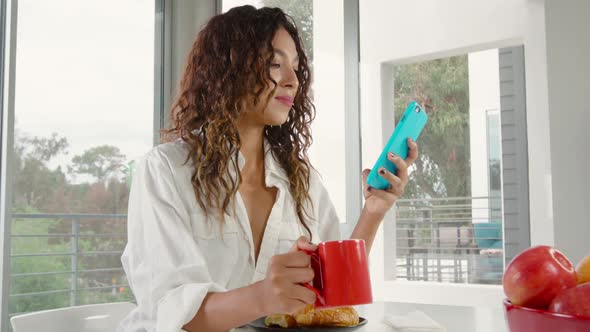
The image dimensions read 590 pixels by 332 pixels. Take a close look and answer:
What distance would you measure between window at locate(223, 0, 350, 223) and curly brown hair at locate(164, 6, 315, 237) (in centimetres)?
212

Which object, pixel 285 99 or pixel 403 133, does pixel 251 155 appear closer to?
pixel 285 99

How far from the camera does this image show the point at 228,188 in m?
1.40

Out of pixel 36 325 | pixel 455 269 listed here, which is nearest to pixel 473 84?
pixel 455 269

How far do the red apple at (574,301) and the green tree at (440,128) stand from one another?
5.20 meters

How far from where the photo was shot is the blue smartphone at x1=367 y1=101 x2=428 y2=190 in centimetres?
119

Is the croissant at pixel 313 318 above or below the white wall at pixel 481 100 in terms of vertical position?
below

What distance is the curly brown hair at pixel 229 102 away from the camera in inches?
55.3

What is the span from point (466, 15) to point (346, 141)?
3.14ft

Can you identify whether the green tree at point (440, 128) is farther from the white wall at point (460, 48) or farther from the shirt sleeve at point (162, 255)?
the shirt sleeve at point (162, 255)

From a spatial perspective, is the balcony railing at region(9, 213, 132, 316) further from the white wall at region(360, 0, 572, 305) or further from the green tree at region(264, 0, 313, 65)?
the white wall at region(360, 0, 572, 305)

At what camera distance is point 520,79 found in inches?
167

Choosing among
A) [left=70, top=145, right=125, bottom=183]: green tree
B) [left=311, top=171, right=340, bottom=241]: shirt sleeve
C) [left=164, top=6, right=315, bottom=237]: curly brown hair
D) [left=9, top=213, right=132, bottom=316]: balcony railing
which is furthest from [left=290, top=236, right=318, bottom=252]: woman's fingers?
[left=9, top=213, right=132, bottom=316]: balcony railing

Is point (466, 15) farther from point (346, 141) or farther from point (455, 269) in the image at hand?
point (455, 269)

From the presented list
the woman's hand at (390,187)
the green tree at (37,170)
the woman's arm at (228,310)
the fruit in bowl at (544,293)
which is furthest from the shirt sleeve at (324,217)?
the green tree at (37,170)
